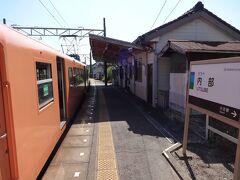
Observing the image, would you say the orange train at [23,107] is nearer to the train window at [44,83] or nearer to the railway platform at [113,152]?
the train window at [44,83]

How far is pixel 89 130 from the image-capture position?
763cm

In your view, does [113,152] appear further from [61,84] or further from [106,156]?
[61,84]

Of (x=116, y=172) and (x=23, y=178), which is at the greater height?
(x=23, y=178)

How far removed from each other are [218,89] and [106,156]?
2.87 metres

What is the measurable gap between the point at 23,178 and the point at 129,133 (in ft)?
14.1

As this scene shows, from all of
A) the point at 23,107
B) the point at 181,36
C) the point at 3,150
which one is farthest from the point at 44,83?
the point at 181,36

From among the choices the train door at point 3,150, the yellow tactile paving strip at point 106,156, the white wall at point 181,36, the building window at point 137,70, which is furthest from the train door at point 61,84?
the building window at point 137,70

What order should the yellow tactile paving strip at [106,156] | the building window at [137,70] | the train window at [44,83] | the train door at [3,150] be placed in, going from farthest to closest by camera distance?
the building window at [137,70]
the yellow tactile paving strip at [106,156]
the train window at [44,83]
the train door at [3,150]

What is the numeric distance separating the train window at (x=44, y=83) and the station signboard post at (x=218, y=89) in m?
3.10

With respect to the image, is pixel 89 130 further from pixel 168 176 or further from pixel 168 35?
pixel 168 35

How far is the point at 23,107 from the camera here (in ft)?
10.7

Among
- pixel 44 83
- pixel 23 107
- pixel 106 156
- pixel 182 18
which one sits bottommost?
pixel 106 156

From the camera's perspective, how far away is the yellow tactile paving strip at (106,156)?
4484 millimetres

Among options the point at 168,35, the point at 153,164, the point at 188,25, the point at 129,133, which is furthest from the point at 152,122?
the point at 188,25
